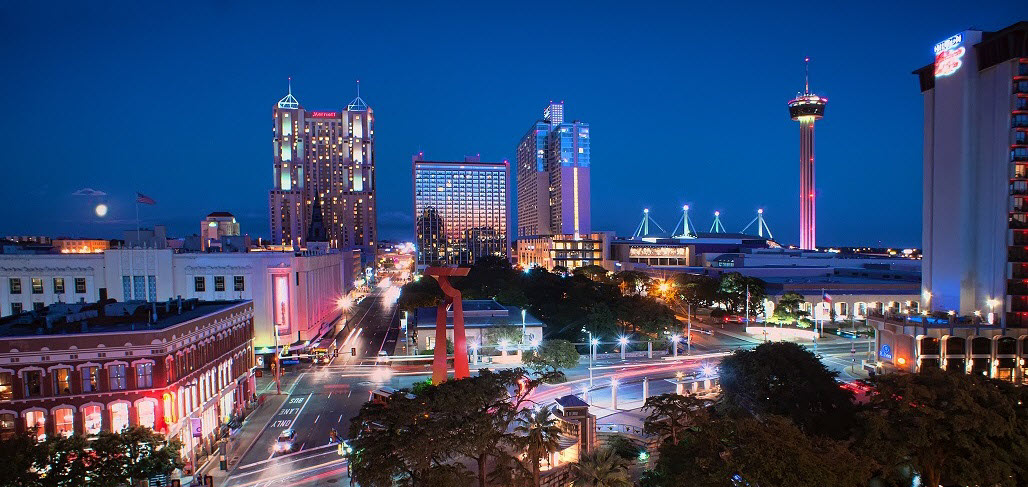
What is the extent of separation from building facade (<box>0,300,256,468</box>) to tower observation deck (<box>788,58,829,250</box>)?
17930cm

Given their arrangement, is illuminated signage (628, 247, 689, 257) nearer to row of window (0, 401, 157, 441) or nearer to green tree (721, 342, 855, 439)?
green tree (721, 342, 855, 439)

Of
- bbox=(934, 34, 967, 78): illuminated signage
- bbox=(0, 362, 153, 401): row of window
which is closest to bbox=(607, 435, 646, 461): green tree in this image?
bbox=(0, 362, 153, 401): row of window

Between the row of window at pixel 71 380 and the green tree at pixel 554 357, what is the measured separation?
31.0m

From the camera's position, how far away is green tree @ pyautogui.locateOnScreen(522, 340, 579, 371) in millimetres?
55062

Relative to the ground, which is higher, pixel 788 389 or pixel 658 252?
pixel 658 252

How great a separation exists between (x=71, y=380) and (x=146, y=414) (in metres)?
4.41

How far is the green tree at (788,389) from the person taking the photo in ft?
120

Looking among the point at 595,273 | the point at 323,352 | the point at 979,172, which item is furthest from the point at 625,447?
the point at 595,273

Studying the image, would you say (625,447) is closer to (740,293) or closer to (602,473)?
(602,473)

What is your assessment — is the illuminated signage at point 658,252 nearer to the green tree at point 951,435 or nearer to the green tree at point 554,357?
the green tree at point 554,357

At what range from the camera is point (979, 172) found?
6228 centimetres

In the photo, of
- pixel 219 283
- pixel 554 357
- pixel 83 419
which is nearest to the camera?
pixel 83 419

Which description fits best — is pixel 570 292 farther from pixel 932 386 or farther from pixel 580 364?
pixel 932 386

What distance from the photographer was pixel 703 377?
2242 inches
